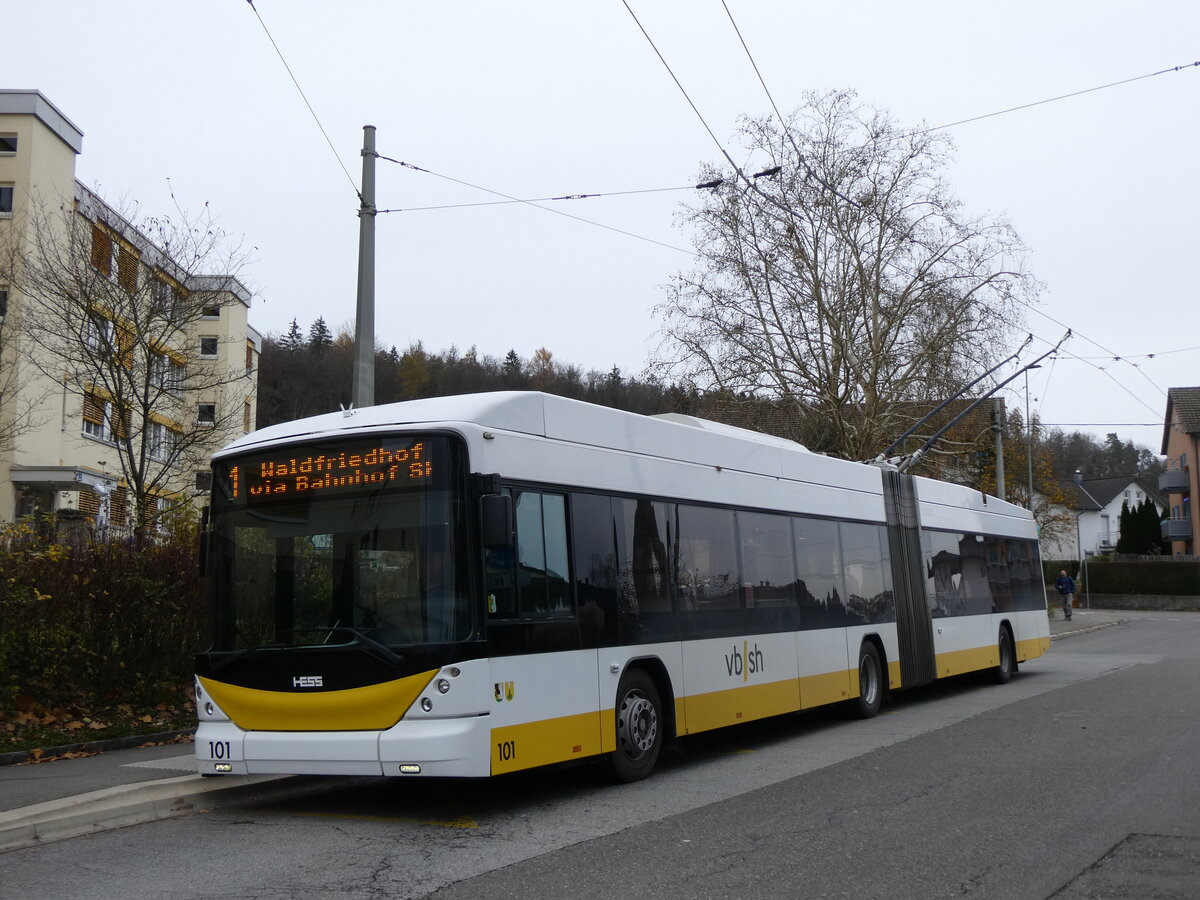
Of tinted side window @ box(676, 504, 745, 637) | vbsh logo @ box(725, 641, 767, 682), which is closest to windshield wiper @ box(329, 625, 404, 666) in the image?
tinted side window @ box(676, 504, 745, 637)

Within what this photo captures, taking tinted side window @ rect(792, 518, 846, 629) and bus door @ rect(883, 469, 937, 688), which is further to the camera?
bus door @ rect(883, 469, 937, 688)

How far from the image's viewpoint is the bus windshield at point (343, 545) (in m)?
8.09

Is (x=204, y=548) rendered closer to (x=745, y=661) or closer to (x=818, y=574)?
(x=745, y=661)

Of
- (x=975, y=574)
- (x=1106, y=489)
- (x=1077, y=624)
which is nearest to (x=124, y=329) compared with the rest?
(x=975, y=574)

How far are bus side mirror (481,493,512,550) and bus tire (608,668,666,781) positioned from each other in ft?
6.96

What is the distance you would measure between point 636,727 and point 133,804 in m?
3.77

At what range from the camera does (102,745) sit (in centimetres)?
1192

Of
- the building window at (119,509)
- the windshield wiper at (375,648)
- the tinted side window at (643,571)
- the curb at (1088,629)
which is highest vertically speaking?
the building window at (119,509)

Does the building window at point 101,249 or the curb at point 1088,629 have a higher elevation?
A: the building window at point 101,249

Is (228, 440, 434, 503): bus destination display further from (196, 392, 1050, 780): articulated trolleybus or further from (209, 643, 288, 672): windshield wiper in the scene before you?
(209, 643, 288, 672): windshield wiper

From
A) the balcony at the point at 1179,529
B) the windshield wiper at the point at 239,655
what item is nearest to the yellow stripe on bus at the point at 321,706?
the windshield wiper at the point at 239,655

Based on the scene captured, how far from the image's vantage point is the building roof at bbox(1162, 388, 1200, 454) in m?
69.1

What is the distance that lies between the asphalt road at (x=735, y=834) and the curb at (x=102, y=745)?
3.23m

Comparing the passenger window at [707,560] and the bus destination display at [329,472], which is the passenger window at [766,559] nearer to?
the passenger window at [707,560]
